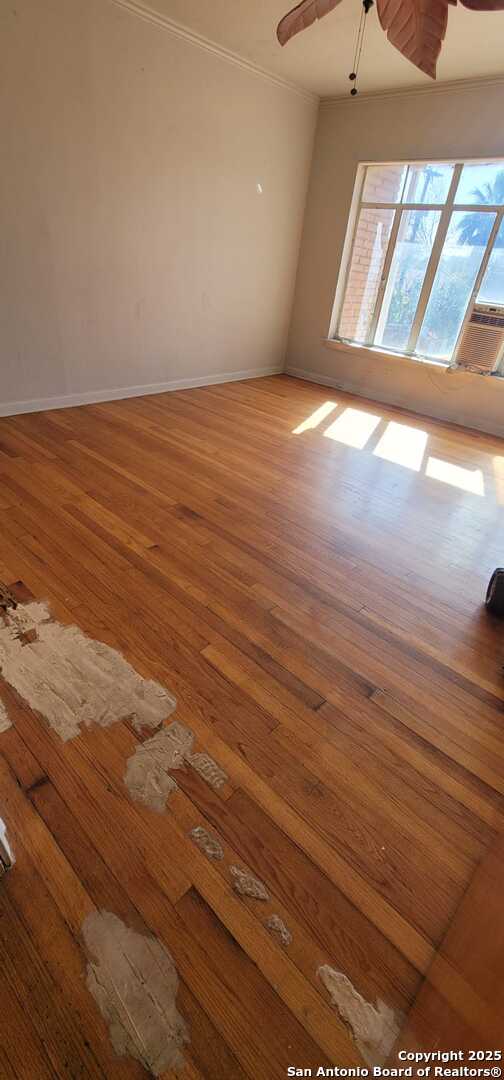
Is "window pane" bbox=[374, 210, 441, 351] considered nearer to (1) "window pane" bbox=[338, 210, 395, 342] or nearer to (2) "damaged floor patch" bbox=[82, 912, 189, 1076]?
(1) "window pane" bbox=[338, 210, 395, 342]

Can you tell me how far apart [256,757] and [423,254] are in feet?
17.0

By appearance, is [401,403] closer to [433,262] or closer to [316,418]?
[316,418]

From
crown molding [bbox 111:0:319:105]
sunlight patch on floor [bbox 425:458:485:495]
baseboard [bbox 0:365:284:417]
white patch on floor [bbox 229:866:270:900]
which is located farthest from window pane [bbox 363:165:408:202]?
white patch on floor [bbox 229:866:270:900]

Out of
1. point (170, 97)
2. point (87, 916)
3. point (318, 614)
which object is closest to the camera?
point (87, 916)

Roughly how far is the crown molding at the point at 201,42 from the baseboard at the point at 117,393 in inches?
102

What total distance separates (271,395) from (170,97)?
2555 millimetres

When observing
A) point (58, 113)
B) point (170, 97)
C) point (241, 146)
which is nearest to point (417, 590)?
point (58, 113)

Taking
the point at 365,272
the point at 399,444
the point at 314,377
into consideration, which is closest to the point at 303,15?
the point at 399,444

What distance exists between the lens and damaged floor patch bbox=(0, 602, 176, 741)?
1.44m

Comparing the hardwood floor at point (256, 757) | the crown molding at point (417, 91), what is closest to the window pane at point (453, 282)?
the crown molding at point (417, 91)

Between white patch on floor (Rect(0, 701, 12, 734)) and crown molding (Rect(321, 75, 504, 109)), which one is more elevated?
crown molding (Rect(321, 75, 504, 109))

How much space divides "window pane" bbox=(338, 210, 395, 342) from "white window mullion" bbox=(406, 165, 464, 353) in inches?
22.1

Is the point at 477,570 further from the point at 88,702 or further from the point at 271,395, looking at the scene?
the point at 271,395

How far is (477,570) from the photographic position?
2441 mm
